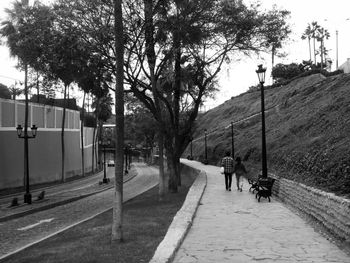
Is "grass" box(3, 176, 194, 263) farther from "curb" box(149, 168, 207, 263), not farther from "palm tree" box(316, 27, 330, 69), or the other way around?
"palm tree" box(316, 27, 330, 69)

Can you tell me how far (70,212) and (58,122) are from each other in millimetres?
27410

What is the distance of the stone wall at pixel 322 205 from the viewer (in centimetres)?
808

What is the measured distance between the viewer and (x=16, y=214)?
19.1m

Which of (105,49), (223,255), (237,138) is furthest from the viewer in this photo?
(237,138)

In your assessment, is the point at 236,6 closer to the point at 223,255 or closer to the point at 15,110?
the point at 223,255

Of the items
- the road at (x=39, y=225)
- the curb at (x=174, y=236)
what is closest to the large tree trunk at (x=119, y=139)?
the curb at (x=174, y=236)

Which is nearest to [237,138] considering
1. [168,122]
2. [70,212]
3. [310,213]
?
[168,122]

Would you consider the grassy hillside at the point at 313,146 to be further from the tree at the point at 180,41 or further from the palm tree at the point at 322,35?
the palm tree at the point at 322,35

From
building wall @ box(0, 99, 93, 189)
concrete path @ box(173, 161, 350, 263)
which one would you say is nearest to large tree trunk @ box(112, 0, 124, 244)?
concrete path @ box(173, 161, 350, 263)

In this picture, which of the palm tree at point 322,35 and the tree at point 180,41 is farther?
the palm tree at point 322,35

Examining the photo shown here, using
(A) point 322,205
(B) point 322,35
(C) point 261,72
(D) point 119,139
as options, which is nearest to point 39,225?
(D) point 119,139

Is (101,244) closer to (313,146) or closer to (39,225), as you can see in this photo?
(39,225)

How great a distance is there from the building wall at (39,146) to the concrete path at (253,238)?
23998 millimetres

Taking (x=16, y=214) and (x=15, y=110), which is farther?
(x=15, y=110)
